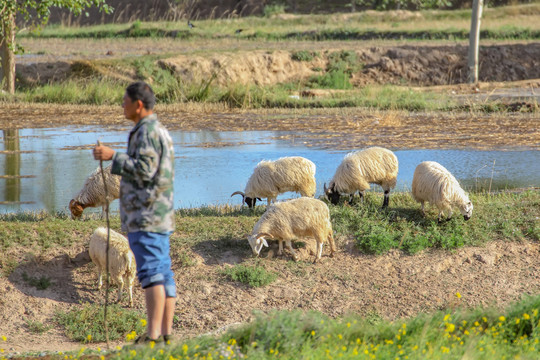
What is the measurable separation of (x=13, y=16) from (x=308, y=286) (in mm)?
15983

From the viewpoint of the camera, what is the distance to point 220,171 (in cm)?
1412

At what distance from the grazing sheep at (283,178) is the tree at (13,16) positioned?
32.2 ft

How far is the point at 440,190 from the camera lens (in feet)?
31.2

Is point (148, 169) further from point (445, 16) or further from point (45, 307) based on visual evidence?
point (445, 16)

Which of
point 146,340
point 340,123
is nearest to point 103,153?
point 146,340

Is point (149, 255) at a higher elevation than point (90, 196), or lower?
higher

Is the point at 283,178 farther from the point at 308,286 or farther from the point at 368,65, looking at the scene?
the point at 368,65

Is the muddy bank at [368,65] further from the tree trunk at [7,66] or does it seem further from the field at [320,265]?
the field at [320,265]

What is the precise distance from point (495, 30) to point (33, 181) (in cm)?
3256

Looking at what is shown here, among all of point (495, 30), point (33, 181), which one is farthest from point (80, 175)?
point (495, 30)

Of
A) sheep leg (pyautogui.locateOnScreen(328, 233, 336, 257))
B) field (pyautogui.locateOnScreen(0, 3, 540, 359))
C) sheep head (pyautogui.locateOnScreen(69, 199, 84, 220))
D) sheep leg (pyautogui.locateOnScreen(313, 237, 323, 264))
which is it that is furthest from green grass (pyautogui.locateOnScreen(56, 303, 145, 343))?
sheep leg (pyautogui.locateOnScreen(328, 233, 336, 257))

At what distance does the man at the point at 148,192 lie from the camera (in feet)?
17.8

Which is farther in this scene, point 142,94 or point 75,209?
point 75,209

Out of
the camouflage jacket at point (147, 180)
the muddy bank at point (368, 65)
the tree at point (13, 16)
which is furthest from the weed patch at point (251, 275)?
the muddy bank at point (368, 65)
